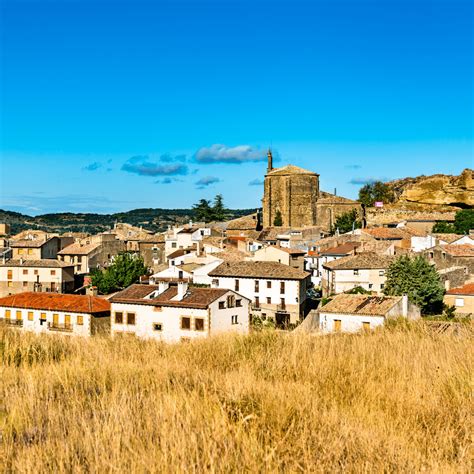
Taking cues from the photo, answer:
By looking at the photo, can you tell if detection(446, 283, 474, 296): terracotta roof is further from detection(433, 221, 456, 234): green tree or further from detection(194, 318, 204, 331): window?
detection(433, 221, 456, 234): green tree

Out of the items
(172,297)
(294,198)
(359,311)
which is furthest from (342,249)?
(294,198)

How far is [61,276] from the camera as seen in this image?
4881cm

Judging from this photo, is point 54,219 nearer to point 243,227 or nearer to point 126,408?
point 243,227

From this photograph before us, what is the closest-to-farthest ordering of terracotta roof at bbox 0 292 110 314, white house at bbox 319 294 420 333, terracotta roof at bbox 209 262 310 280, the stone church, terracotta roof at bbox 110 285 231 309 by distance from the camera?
white house at bbox 319 294 420 333 < terracotta roof at bbox 110 285 231 309 < terracotta roof at bbox 0 292 110 314 < terracotta roof at bbox 209 262 310 280 < the stone church

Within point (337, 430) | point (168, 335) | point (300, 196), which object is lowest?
point (168, 335)

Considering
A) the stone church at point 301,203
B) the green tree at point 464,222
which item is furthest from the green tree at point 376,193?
the green tree at point 464,222

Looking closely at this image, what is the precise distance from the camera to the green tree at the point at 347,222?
211 ft

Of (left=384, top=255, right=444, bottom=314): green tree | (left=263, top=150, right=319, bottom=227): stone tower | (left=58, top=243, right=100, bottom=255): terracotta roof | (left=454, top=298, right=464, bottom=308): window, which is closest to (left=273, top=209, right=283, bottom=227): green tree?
(left=263, top=150, right=319, bottom=227): stone tower

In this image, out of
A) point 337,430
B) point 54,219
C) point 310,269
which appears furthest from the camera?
point 54,219

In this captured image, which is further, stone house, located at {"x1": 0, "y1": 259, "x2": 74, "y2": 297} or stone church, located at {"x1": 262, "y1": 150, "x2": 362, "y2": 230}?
stone church, located at {"x1": 262, "y1": 150, "x2": 362, "y2": 230}

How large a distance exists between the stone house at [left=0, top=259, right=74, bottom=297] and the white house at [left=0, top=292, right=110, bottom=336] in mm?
14812

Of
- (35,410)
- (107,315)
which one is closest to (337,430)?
(35,410)

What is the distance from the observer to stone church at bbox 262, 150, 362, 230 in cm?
6962

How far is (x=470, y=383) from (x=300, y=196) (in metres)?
66.1
